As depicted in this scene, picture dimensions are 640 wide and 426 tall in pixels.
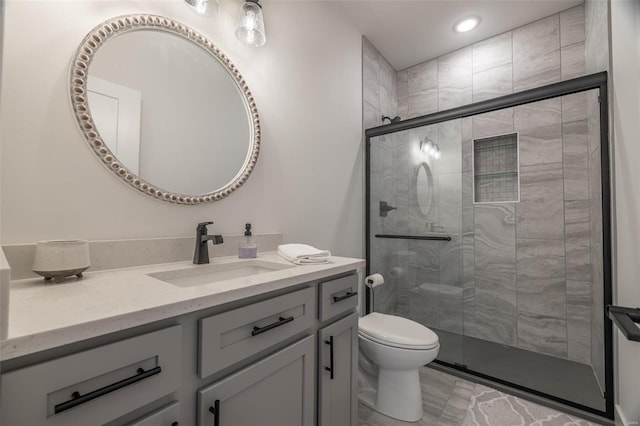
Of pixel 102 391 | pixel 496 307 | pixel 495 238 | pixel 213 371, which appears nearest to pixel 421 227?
pixel 495 238

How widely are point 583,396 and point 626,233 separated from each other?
1.13 metres

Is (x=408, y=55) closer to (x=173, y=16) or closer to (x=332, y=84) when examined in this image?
(x=332, y=84)

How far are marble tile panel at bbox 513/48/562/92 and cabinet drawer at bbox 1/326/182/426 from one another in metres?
3.01

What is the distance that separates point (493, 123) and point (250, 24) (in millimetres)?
2199

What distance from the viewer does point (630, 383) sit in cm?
117

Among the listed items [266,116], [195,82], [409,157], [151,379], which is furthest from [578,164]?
[151,379]

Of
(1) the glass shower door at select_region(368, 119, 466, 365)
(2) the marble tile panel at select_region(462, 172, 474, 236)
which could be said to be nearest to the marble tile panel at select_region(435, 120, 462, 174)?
(1) the glass shower door at select_region(368, 119, 466, 365)

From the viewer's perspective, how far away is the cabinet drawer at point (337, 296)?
3.53ft

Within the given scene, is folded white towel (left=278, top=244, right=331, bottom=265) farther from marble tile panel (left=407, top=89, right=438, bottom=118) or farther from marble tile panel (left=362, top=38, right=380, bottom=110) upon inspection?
marble tile panel (left=407, top=89, right=438, bottom=118)

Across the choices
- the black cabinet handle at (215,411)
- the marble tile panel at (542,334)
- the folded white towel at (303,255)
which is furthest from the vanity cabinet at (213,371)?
the marble tile panel at (542,334)

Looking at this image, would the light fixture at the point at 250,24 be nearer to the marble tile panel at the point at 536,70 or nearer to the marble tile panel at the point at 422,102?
the marble tile panel at the point at 422,102

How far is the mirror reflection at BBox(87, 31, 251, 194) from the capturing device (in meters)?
1.01

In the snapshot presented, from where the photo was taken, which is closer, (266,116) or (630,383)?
(630,383)

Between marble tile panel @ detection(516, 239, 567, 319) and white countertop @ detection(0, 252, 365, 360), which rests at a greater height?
white countertop @ detection(0, 252, 365, 360)
